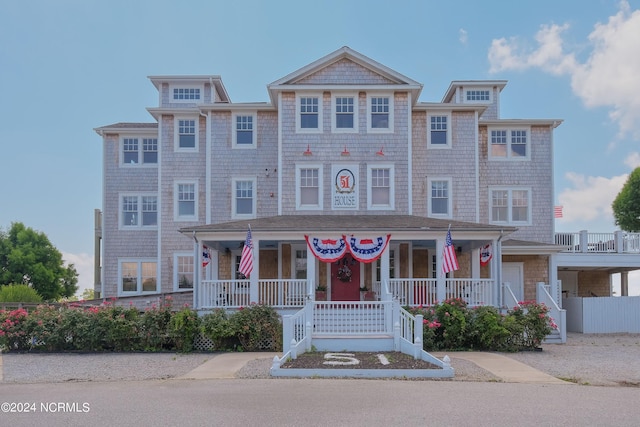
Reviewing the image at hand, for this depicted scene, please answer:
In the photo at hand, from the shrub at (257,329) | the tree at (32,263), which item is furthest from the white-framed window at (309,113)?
the tree at (32,263)

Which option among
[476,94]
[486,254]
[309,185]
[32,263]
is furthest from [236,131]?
[32,263]

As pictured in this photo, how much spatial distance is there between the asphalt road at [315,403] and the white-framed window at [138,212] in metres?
13.7

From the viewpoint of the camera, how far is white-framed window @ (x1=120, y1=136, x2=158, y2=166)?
987 inches

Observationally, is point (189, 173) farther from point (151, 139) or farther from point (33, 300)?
point (33, 300)

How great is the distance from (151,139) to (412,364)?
16.4 metres

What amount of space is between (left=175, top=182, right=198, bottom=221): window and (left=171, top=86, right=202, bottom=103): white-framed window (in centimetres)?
417

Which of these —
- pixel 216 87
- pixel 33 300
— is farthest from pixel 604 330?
pixel 33 300

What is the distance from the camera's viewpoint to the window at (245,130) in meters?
23.8

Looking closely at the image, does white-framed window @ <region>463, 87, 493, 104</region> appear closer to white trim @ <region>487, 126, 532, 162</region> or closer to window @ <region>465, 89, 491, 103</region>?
window @ <region>465, 89, 491, 103</region>

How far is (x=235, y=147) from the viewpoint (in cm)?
2370

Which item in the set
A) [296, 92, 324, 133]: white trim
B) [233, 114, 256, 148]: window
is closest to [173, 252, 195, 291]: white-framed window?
[233, 114, 256, 148]: window

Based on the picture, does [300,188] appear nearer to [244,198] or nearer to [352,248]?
[244,198]

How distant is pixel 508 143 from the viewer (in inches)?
969

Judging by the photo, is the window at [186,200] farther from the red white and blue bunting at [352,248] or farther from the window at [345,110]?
the red white and blue bunting at [352,248]
